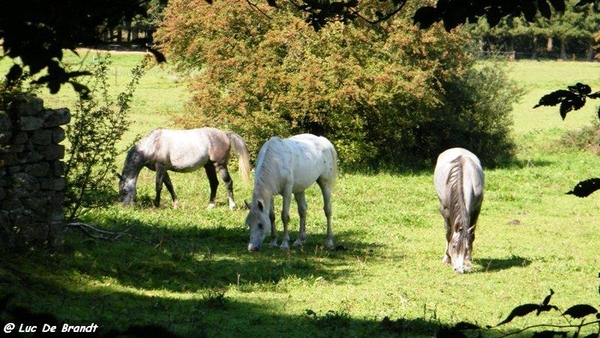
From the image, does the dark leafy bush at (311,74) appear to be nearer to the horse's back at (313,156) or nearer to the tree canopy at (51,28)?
the horse's back at (313,156)

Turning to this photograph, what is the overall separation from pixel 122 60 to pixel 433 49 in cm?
3276

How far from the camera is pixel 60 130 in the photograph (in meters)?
10.2

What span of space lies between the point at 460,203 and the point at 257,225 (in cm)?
281

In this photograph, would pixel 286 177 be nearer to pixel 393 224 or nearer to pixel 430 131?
pixel 393 224

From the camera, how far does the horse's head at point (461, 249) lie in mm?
12180

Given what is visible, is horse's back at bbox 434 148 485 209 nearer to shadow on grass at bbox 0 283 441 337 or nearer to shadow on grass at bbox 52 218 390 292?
shadow on grass at bbox 52 218 390 292

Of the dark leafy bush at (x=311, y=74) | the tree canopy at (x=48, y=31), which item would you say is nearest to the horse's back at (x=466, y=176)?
the tree canopy at (x=48, y=31)

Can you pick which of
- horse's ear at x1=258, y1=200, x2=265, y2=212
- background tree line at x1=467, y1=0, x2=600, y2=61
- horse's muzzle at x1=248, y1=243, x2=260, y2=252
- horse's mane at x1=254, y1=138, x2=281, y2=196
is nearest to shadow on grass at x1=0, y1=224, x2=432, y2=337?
horse's muzzle at x1=248, y1=243, x2=260, y2=252

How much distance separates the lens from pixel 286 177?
13023 millimetres

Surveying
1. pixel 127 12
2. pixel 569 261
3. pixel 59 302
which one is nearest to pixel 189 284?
pixel 59 302

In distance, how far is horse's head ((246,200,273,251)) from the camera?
12.5 m

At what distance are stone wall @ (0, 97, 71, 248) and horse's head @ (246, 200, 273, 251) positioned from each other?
3043 millimetres

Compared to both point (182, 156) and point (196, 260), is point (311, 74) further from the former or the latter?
point (196, 260)

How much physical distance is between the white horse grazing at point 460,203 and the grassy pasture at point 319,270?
29 centimetres
